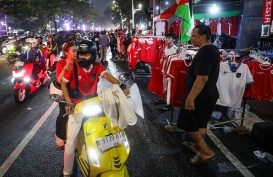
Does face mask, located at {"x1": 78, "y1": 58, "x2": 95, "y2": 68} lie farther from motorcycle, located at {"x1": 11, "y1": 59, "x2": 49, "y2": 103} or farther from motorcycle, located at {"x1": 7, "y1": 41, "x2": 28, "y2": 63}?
motorcycle, located at {"x1": 7, "y1": 41, "x2": 28, "y2": 63}

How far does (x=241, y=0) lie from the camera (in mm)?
12234

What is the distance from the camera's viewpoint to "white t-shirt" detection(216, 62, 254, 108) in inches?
196

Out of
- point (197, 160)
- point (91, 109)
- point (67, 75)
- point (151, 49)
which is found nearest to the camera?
point (91, 109)

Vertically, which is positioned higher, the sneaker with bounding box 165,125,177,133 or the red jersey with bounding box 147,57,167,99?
the red jersey with bounding box 147,57,167,99

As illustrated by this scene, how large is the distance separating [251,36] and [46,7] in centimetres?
3602

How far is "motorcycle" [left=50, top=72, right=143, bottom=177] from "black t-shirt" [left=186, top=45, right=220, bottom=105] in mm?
1424

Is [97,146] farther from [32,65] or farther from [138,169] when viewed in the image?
[32,65]

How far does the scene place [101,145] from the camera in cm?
275

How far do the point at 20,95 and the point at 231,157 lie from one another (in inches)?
246

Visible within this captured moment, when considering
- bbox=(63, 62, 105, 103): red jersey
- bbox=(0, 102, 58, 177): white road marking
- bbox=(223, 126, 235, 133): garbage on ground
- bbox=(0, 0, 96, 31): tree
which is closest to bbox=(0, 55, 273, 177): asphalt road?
bbox=(0, 102, 58, 177): white road marking

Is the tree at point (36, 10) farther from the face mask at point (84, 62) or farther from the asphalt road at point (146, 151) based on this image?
the face mask at point (84, 62)

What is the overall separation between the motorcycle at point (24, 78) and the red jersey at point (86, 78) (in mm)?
4852

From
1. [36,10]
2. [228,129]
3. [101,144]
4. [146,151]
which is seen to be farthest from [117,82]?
[36,10]

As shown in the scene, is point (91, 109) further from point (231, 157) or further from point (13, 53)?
point (13, 53)
